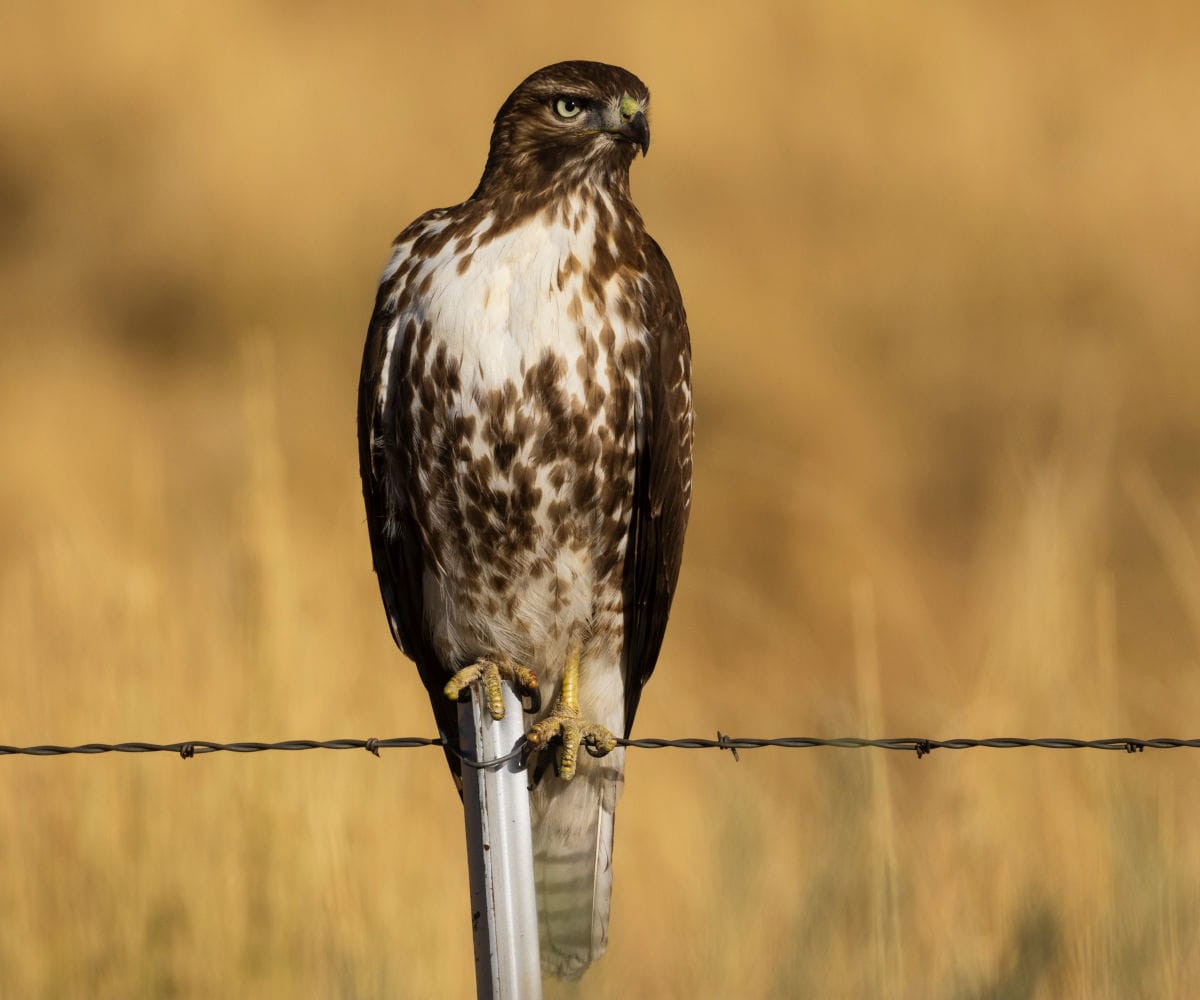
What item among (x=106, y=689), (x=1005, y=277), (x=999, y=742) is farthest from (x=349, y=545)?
(x=1005, y=277)

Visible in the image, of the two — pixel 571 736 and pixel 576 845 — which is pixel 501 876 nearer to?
pixel 571 736

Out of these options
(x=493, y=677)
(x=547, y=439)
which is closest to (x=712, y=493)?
(x=547, y=439)

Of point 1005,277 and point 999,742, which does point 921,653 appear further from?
point 999,742

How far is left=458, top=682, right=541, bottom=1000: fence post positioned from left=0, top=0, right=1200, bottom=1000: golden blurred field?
122 cm

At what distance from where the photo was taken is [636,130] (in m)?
4.78

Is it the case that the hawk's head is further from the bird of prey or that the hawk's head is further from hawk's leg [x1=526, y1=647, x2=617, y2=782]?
hawk's leg [x1=526, y1=647, x2=617, y2=782]

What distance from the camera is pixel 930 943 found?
18.6 ft

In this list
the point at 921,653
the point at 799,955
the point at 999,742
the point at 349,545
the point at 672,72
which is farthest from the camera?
the point at 672,72

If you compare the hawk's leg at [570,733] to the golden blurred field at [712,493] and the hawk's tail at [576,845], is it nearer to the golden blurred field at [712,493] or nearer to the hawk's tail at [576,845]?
the hawk's tail at [576,845]

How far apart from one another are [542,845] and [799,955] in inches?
27.1

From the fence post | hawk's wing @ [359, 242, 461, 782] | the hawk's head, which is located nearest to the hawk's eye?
the hawk's head

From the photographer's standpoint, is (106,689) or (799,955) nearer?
(799,955)

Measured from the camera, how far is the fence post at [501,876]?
12.0 feet

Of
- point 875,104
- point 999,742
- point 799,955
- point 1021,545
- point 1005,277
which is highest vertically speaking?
point 875,104
